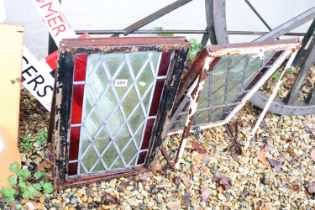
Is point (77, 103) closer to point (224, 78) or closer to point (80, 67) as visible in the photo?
point (80, 67)

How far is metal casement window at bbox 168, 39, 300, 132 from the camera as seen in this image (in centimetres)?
259

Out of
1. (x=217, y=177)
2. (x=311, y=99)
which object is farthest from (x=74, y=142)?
(x=311, y=99)

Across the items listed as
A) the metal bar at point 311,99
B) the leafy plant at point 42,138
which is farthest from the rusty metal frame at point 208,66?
the metal bar at point 311,99

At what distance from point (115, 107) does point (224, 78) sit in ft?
3.01

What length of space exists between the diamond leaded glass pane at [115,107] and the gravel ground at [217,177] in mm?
236

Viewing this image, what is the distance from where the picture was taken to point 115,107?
268 centimetres

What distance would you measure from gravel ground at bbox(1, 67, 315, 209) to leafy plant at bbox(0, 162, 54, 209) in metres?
0.05

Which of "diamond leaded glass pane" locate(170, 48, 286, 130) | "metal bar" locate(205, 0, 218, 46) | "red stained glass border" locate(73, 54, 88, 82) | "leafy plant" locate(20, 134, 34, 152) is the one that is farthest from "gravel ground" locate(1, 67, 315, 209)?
"red stained glass border" locate(73, 54, 88, 82)

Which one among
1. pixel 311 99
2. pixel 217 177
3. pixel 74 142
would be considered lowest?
pixel 217 177

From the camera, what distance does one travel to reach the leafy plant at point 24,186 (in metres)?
2.89

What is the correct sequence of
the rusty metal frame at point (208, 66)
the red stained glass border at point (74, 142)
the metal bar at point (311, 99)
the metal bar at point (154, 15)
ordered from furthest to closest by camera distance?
the metal bar at point (311, 99)
the metal bar at point (154, 15)
the red stained glass border at point (74, 142)
the rusty metal frame at point (208, 66)

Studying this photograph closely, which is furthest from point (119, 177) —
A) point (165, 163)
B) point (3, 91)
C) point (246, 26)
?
point (246, 26)

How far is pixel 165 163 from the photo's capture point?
3.48 m

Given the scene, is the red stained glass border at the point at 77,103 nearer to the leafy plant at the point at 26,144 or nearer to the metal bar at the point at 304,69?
the leafy plant at the point at 26,144
